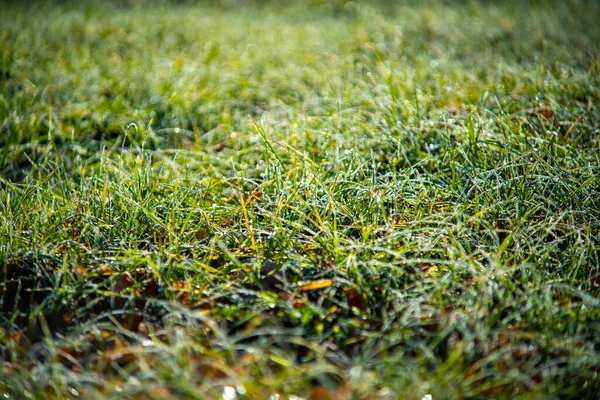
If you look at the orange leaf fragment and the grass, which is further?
the orange leaf fragment

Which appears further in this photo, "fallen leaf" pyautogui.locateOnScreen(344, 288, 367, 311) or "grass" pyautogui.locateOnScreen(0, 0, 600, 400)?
"fallen leaf" pyautogui.locateOnScreen(344, 288, 367, 311)

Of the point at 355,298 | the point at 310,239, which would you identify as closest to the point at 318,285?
the point at 355,298

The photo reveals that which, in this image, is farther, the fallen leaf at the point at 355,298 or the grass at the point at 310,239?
the fallen leaf at the point at 355,298

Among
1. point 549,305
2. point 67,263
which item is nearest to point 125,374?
point 67,263

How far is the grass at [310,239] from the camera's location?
145cm

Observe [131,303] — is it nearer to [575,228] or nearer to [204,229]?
[204,229]

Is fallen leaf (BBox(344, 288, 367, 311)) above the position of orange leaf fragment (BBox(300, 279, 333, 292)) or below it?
below

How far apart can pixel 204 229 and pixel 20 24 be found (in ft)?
12.8

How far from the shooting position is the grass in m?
1.45

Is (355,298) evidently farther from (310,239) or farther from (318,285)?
(310,239)

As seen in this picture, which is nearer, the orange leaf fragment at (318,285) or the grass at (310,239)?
the grass at (310,239)

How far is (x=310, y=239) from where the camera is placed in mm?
1937

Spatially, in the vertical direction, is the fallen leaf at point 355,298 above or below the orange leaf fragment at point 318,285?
below

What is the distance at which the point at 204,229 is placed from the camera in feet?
6.81
